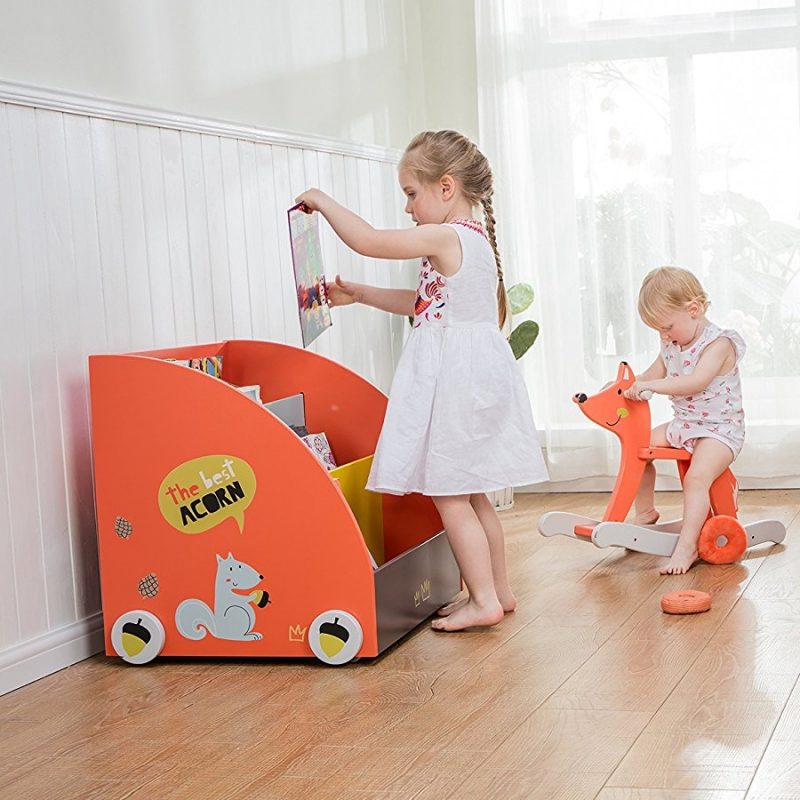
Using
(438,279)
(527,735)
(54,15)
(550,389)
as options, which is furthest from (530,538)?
(54,15)

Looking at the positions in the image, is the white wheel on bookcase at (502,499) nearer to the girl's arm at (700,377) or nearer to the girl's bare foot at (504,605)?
the girl's arm at (700,377)

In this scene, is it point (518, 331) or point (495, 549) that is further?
point (518, 331)

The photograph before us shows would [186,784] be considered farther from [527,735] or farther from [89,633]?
[89,633]

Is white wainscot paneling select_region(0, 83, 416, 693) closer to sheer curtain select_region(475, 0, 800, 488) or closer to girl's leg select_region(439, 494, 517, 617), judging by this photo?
girl's leg select_region(439, 494, 517, 617)

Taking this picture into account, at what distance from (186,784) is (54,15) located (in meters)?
1.39

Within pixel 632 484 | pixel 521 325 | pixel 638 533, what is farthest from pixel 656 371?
pixel 521 325

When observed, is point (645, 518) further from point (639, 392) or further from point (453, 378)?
point (453, 378)

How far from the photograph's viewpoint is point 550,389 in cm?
388

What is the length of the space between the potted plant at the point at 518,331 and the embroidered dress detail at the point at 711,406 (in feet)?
2.30

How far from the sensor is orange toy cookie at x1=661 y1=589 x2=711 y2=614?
7.61 feet

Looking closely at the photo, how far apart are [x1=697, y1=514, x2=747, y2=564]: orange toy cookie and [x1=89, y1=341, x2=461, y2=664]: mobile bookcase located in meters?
0.82

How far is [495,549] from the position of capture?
96.0 inches

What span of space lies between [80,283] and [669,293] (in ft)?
4.24

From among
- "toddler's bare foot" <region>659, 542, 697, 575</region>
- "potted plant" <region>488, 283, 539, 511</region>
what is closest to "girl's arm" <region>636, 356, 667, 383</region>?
"toddler's bare foot" <region>659, 542, 697, 575</region>
